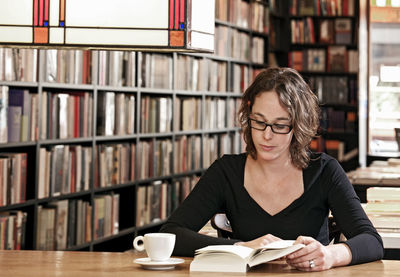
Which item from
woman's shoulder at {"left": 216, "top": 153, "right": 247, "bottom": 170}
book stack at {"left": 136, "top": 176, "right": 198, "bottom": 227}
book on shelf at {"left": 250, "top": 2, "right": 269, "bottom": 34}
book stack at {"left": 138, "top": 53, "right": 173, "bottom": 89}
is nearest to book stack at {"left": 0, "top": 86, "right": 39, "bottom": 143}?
book stack at {"left": 138, "top": 53, "right": 173, "bottom": 89}

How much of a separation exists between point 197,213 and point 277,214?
248 millimetres

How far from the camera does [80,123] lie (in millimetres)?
4938

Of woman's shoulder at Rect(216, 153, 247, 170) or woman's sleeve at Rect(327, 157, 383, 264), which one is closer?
woman's sleeve at Rect(327, 157, 383, 264)

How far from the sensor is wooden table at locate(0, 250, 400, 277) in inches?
76.7

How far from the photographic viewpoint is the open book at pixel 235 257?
1965 millimetres

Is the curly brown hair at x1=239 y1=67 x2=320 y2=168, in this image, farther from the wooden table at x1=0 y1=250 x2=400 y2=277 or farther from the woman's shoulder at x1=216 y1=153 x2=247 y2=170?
the wooden table at x1=0 y1=250 x2=400 y2=277

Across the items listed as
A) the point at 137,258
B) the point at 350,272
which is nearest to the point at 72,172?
the point at 137,258

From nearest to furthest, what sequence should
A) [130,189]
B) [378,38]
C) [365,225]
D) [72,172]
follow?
[365,225] < [72,172] < [130,189] < [378,38]

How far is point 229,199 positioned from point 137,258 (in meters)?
0.49

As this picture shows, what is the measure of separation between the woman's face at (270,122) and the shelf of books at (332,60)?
22.5ft

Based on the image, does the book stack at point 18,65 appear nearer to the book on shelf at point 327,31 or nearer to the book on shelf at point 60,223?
the book on shelf at point 60,223

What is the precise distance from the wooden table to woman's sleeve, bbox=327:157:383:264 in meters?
0.03

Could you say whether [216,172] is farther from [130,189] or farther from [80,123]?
[130,189]

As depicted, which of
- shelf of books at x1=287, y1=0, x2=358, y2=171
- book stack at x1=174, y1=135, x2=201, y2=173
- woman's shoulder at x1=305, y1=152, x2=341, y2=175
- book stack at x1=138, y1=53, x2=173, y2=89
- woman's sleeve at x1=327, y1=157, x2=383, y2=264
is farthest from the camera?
shelf of books at x1=287, y1=0, x2=358, y2=171
